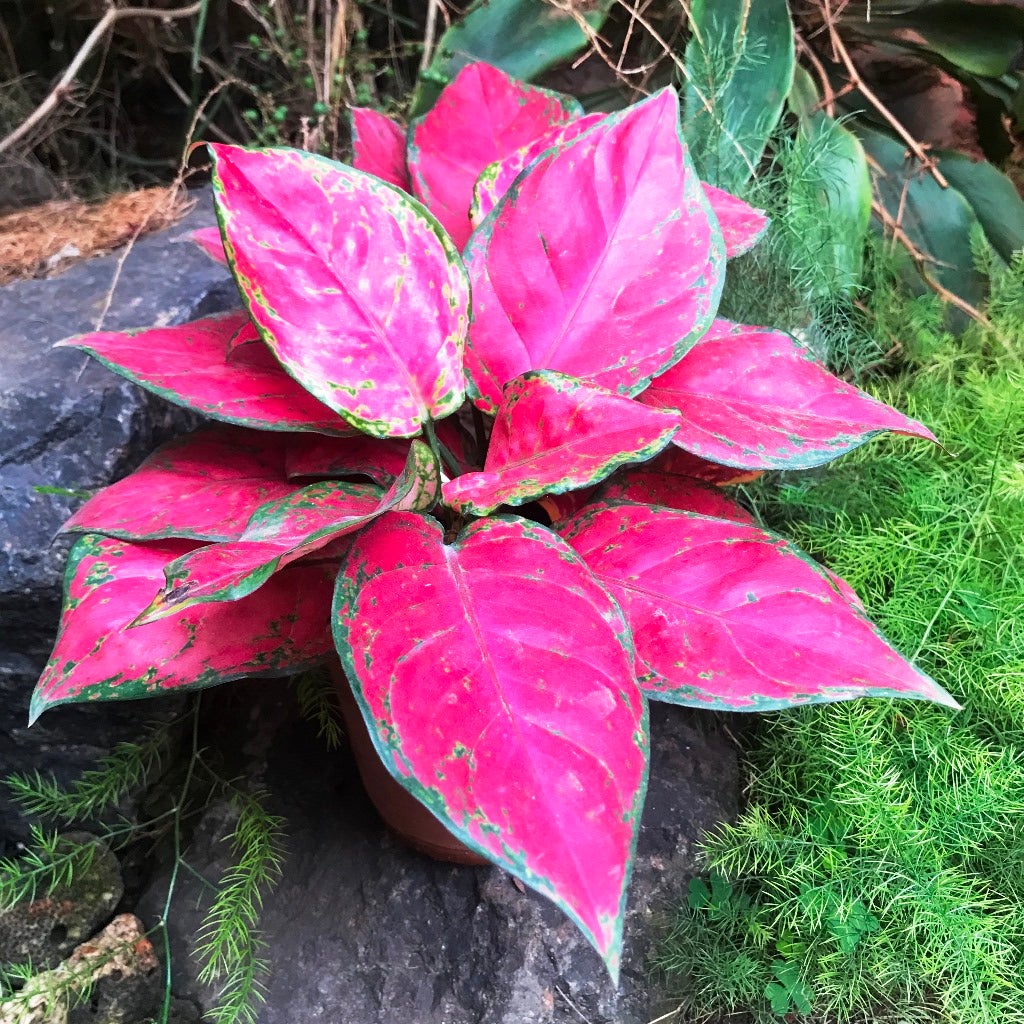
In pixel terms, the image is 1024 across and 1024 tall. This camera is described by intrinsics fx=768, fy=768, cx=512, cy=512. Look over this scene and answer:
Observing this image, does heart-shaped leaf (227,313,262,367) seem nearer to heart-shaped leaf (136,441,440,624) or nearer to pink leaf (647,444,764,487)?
heart-shaped leaf (136,441,440,624)

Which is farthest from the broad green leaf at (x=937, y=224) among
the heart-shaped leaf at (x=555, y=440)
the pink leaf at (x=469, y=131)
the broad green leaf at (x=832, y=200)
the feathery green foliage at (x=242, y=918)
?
the feathery green foliage at (x=242, y=918)

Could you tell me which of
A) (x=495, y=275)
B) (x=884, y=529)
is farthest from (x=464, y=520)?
(x=884, y=529)

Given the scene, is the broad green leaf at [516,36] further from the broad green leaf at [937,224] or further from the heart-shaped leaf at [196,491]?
the heart-shaped leaf at [196,491]

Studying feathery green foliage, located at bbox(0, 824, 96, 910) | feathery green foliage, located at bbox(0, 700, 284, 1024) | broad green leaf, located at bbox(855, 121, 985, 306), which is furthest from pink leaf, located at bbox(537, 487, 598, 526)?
broad green leaf, located at bbox(855, 121, 985, 306)

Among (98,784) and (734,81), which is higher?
(734,81)

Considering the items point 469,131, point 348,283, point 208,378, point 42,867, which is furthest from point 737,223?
point 42,867

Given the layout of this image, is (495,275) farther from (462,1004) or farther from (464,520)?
(462,1004)

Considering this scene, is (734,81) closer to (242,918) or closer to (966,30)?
(966,30)
